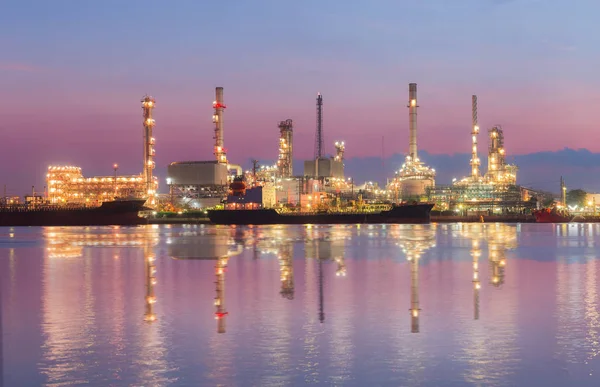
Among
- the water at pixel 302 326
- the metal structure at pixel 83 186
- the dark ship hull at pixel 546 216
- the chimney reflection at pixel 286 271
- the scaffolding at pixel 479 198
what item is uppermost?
the metal structure at pixel 83 186

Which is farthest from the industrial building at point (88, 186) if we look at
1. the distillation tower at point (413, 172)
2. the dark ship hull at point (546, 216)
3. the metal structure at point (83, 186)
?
the dark ship hull at point (546, 216)

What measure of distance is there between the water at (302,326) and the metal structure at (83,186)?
118 metres

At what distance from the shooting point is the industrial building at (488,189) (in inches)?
5408

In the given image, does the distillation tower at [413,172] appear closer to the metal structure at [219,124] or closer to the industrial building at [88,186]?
the metal structure at [219,124]

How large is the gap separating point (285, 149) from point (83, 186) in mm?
43990

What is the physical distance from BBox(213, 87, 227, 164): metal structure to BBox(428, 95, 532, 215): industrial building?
4151 centimetres

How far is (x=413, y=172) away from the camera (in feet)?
458

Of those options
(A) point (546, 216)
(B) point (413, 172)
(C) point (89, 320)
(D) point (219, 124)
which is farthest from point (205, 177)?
(C) point (89, 320)

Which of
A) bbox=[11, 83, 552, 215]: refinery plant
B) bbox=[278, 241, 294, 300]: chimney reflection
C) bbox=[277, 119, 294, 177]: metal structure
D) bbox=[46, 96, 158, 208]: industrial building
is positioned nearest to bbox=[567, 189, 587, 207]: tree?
bbox=[11, 83, 552, 215]: refinery plant

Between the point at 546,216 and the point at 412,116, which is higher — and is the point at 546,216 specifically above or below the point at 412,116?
below

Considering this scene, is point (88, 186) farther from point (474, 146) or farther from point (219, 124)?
point (474, 146)

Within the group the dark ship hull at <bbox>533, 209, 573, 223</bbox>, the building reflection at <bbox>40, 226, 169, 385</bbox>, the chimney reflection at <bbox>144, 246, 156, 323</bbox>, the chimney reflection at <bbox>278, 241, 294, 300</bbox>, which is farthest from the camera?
the dark ship hull at <bbox>533, 209, 573, 223</bbox>

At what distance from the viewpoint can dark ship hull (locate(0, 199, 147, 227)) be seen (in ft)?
369

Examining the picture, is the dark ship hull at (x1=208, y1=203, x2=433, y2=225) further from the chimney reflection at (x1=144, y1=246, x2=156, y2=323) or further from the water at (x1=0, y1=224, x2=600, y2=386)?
the water at (x1=0, y1=224, x2=600, y2=386)
